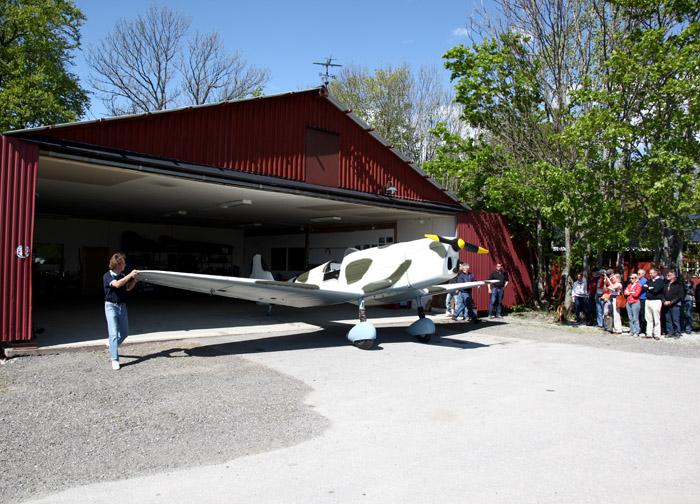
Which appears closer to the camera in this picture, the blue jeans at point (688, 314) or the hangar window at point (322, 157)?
the blue jeans at point (688, 314)

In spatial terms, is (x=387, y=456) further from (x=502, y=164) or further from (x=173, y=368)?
(x=502, y=164)

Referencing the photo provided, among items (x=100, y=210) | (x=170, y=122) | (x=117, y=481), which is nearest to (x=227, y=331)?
(x=170, y=122)

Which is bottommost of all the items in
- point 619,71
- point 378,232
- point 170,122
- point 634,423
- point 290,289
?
point 634,423

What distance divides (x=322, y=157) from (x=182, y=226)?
1599 centimetres

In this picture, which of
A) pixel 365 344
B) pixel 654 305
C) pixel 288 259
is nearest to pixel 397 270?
pixel 365 344

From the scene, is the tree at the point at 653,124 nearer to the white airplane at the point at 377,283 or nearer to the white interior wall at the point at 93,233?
the white airplane at the point at 377,283

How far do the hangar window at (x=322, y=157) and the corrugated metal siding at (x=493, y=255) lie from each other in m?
5.43

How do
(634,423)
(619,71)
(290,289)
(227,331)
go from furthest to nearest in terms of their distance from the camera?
(619,71) → (227,331) → (290,289) → (634,423)

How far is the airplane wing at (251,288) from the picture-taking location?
8.45 metres

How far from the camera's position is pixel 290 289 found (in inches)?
381

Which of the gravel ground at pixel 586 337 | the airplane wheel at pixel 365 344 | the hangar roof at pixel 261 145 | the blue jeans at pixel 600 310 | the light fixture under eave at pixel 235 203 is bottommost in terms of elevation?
the gravel ground at pixel 586 337

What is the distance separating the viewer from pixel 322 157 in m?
14.1

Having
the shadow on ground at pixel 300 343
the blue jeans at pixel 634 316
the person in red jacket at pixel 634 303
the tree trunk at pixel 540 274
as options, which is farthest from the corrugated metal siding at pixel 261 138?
the blue jeans at pixel 634 316

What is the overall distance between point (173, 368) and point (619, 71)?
13.8 m
